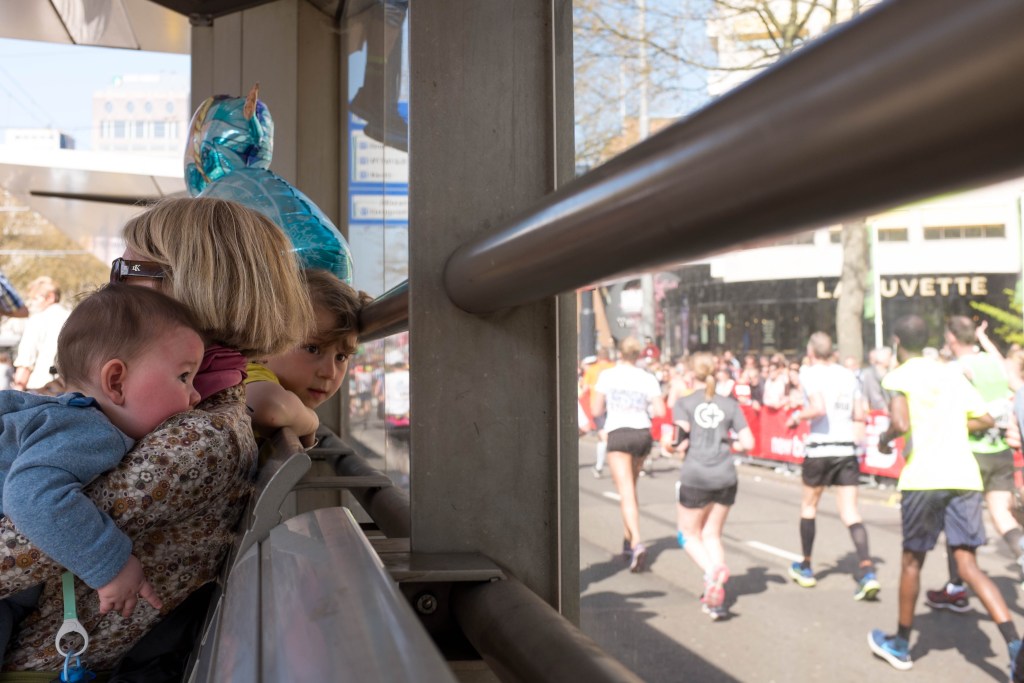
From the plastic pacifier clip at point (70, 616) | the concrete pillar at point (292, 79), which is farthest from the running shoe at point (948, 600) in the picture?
the plastic pacifier clip at point (70, 616)

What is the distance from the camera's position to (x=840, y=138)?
1.02 feet

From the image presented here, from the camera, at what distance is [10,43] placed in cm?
693

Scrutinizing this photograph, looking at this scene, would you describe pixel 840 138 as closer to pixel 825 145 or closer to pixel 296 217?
pixel 825 145

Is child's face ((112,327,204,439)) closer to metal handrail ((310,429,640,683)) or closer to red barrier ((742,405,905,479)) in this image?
metal handrail ((310,429,640,683))

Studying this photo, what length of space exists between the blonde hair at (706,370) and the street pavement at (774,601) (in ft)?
3.52

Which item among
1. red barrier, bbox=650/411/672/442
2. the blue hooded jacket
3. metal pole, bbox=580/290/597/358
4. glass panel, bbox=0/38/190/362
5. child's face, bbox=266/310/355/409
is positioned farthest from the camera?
red barrier, bbox=650/411/672/442

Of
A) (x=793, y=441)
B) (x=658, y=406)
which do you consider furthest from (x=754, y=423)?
(x=658, y=406)

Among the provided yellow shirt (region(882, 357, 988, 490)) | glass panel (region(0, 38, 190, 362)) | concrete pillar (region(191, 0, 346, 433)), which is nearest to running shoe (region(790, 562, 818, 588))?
yellow shirt (region(882, 357, 988, 490))

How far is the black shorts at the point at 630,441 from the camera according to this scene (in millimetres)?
6652

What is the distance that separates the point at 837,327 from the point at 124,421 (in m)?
5.90

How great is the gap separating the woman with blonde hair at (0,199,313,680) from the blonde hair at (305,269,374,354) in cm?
57

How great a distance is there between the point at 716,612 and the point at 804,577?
111 centimetres

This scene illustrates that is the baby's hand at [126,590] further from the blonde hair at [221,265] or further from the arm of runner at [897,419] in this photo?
the arm of runner at [897,419]

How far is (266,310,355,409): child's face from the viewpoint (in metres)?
2.26
